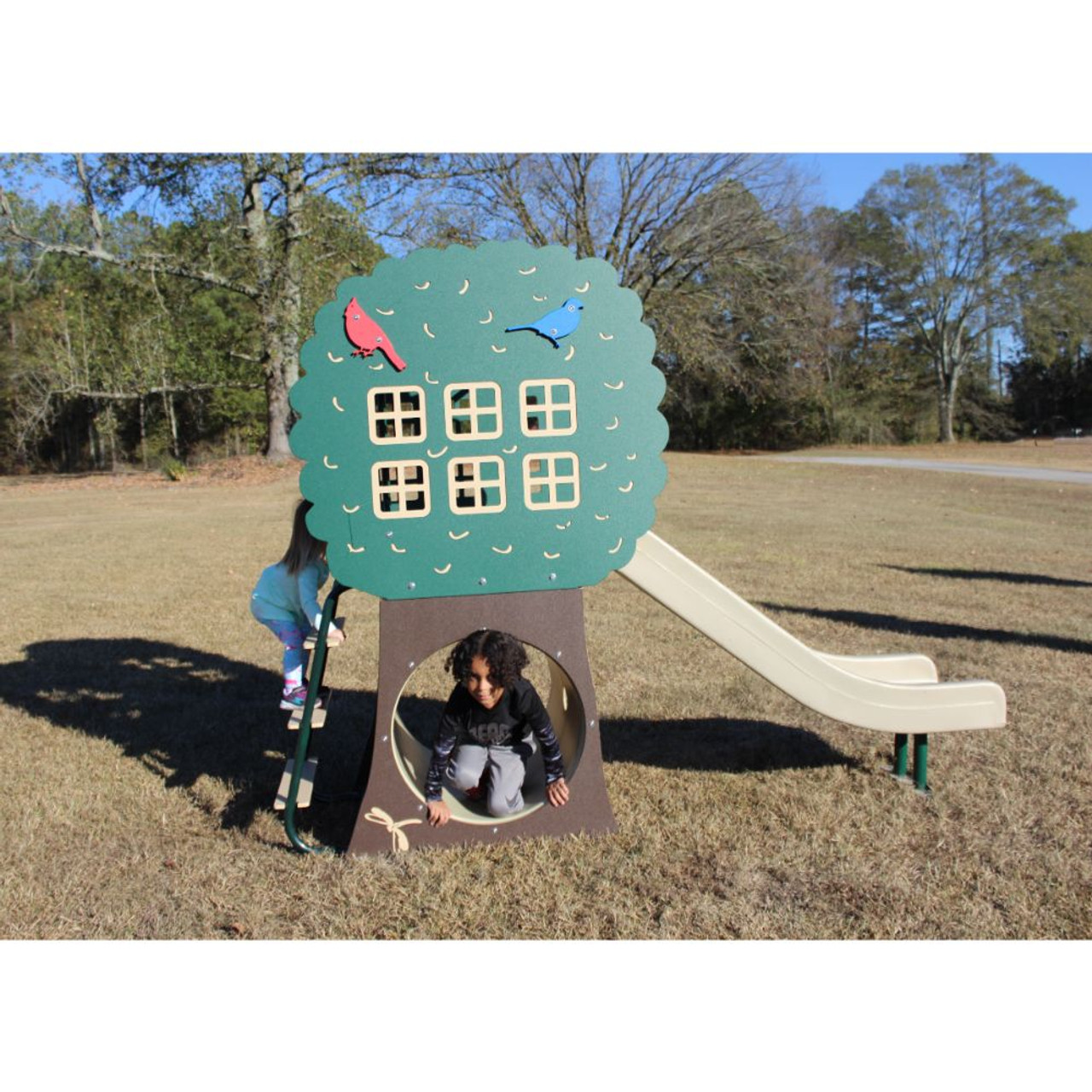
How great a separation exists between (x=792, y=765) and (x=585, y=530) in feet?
5.63

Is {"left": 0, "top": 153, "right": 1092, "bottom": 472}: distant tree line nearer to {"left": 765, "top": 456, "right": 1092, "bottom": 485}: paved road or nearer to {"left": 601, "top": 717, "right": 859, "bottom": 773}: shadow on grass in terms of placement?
{"left": 765, "top": 456, "right": 1092, "bottom": 485}: paved road

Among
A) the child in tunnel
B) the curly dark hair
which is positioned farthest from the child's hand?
the curly dark hair

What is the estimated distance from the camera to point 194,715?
536 cm

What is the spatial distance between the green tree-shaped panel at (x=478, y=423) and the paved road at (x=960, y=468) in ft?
67.8

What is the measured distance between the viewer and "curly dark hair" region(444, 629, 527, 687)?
3670 millimetres

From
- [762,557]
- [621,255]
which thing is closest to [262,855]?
[762,557]

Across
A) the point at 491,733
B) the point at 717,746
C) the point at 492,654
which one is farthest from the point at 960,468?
the point at 492,654

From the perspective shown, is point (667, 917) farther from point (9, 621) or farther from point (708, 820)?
point (9, 621)

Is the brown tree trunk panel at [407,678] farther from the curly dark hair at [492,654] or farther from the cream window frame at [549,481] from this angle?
the cream window frame at [549,481]

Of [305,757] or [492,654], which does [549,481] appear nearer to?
[492,654]

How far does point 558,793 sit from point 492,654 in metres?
0.61

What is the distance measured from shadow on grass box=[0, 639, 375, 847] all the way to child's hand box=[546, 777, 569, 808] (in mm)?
838

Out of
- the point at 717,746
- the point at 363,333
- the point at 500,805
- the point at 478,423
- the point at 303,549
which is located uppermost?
the point at 363,333

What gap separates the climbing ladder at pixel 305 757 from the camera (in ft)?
11.6
